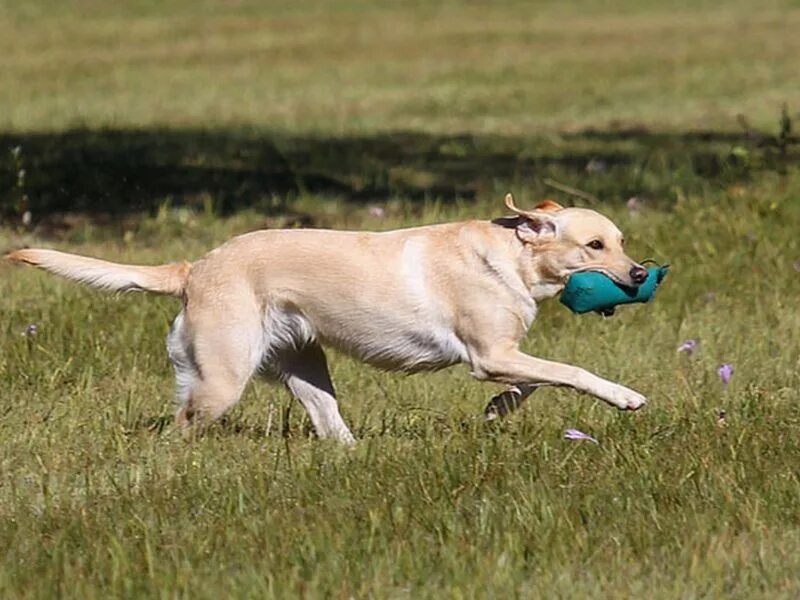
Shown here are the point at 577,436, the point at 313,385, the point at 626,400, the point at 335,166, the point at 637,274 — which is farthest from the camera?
the point at 335,166

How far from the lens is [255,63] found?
964 inches

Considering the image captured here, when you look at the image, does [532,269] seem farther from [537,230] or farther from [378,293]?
[378,293]

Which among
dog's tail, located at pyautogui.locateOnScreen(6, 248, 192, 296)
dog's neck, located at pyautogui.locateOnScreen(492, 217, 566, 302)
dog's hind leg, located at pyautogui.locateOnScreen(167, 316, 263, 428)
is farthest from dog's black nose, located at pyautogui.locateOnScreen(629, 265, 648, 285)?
dog's tail, located at pyautogui.locateOnScreen(6, 248, 192, 296)

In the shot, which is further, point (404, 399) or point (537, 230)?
point (404, 399)

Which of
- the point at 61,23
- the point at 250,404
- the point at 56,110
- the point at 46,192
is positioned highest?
the point at 250,404

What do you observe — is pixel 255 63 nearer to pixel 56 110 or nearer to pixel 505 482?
pixel 56 110

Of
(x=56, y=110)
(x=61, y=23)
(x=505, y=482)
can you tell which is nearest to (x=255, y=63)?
(x=56, y=110)

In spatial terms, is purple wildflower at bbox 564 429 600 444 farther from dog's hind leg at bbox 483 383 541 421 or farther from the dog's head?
the dog's head

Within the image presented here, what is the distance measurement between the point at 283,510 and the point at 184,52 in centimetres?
2216

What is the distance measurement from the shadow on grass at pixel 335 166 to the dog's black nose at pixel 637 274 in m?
4.74

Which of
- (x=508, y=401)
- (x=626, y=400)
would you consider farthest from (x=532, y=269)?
(x=626, y=400)

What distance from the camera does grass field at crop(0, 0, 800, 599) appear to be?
4.67 m

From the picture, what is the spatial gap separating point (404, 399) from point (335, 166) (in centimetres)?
680

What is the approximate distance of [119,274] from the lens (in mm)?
6430
